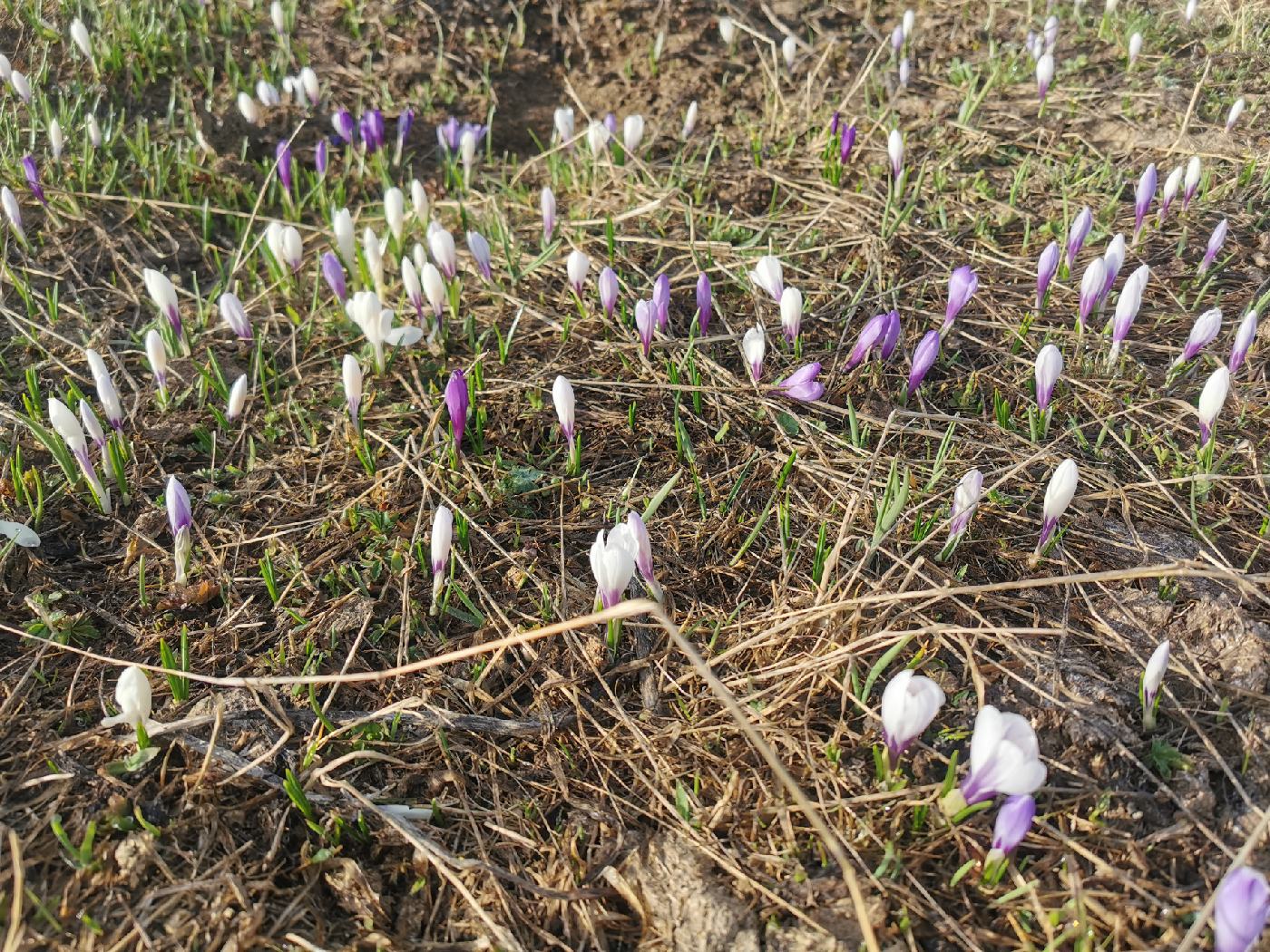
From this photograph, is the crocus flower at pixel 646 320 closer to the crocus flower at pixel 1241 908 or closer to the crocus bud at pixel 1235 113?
the crocus flower at pixel 1241 908

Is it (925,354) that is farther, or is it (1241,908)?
(925,354)

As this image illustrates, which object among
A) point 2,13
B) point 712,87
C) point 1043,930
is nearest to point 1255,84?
point 712,87

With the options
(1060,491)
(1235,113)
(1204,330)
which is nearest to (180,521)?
(1060,491)

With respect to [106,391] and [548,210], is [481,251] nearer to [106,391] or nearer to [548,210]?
[548,210]

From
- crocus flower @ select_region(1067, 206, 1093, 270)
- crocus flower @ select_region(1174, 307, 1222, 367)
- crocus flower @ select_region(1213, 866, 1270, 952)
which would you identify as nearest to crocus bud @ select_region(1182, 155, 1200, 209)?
crocus flower @ select_region(1067, 206, 1093, 270)

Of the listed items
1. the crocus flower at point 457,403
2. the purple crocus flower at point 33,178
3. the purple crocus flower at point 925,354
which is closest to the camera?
the crocus flower at point 457,403

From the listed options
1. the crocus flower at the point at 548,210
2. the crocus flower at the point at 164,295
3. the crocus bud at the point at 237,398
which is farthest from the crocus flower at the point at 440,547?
the crocus flower at the point at 548,210

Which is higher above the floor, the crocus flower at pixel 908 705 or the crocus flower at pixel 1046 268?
the crocus flower at pixel 1046 268
